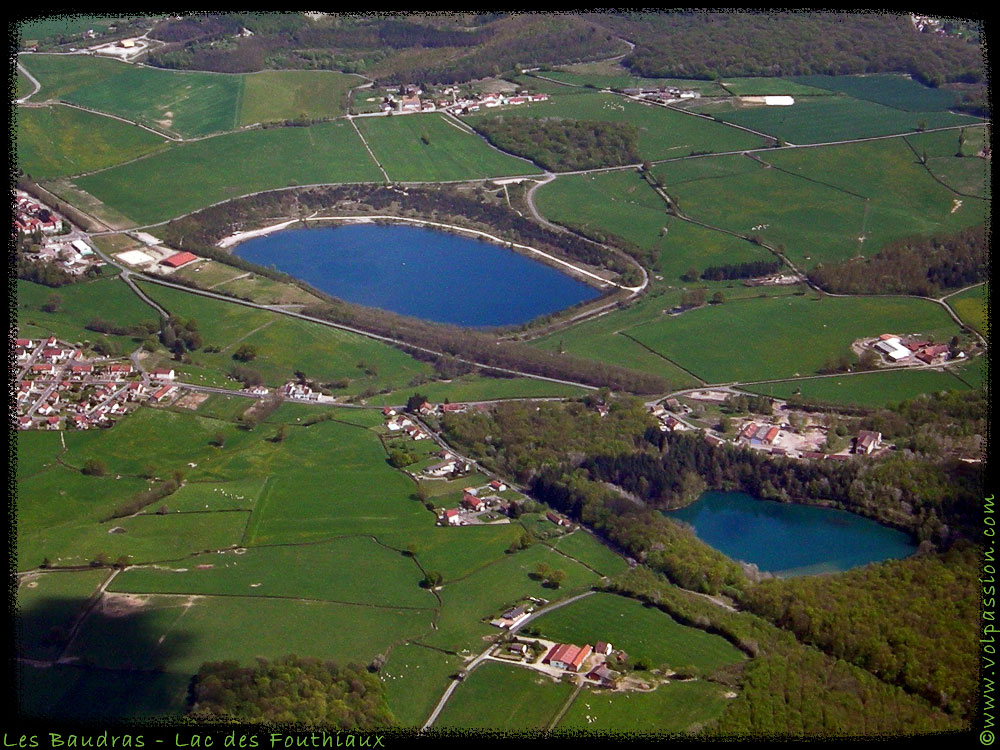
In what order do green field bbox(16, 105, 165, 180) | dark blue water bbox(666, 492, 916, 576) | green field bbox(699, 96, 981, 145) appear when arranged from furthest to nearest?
green field bbox(699, 96, 981, 145) → green field bbox(16, 105, 165, 180) → dark blue water bbox(666, 492, 916, 576)

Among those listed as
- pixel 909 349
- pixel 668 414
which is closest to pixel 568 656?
pixel 668 414

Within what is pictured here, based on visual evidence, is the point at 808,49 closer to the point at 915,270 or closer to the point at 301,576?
the point at 915,270

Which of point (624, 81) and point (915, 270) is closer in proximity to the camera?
point (915, 270)

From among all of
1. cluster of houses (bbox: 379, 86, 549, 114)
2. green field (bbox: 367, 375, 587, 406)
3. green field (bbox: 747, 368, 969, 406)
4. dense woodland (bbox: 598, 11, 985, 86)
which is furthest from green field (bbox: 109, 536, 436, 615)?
dense woodland (bbox: 598, 11, 985, 86)

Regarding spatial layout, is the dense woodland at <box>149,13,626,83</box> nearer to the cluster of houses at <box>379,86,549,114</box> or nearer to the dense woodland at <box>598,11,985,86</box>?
the cluster of houses at <box>379,86,549,114</box>

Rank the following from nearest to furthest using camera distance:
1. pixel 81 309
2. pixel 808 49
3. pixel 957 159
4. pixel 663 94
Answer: pixel 81 309
pixel 957 159
pixel 663 94
pixel 808 49

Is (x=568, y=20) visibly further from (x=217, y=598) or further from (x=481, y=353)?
(x=217, y=598)

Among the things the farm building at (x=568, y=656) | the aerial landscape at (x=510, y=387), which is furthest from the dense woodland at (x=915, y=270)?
the farm building at (x=568, y=656)
